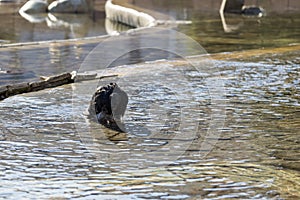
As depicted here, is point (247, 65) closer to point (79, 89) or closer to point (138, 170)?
point (79, 89)

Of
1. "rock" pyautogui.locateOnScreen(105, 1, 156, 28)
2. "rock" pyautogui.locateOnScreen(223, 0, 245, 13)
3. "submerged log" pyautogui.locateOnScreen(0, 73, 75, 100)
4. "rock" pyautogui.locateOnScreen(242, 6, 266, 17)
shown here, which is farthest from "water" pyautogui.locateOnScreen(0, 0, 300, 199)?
"rock" pyautogui.locateOnScreen(223, 0, 245, 13)

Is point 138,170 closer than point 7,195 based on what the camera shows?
No

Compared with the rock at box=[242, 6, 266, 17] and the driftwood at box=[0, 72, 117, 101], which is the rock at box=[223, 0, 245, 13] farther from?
the driftwood at box=[0, 72, 117, 101]

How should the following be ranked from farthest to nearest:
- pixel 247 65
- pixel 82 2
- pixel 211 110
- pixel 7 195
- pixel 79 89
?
pixel 82 2 → pixel 247 65 → pixel 79 89 → pixel 211 110 → pixel 7 195

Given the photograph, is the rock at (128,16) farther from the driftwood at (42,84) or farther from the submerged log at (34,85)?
the submerged log at (34,85)

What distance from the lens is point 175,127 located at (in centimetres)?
702

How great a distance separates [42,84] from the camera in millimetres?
9055

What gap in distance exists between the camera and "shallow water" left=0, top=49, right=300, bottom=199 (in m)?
5.16

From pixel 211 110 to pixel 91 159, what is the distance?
2260 millimetres

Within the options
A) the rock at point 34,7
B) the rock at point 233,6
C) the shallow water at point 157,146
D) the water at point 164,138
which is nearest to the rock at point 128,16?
the rock at point 233,6

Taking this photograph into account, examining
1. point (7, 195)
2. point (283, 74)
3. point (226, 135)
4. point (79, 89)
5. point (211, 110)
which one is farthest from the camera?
point (283, 74)

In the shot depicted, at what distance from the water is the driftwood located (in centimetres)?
15

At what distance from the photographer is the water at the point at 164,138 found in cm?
518

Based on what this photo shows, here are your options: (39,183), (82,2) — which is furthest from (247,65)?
(82,2)
